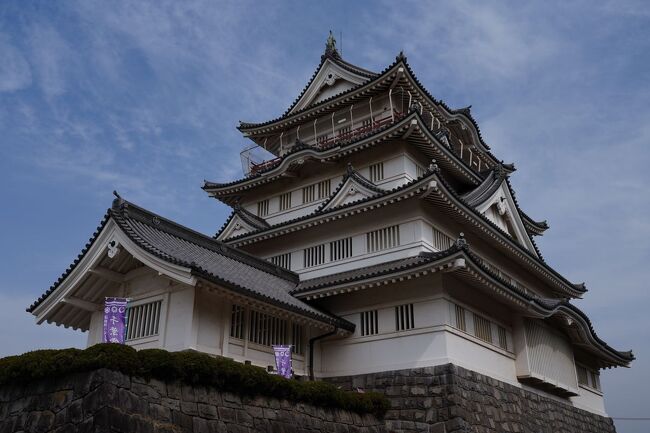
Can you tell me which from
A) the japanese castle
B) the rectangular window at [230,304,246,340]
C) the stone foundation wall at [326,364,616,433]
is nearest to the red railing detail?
the japanese castle

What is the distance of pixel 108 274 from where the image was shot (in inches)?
703

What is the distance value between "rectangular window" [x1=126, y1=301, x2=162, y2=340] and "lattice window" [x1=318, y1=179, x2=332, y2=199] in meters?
11.3

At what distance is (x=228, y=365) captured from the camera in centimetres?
1287

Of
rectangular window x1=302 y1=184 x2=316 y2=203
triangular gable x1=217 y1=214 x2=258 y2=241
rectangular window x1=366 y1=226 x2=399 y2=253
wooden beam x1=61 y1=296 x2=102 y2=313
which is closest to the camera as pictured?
wooden beam x1=61 y1=296 x2=102 y2=313

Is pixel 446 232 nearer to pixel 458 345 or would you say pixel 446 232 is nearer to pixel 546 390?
pixel 458 345

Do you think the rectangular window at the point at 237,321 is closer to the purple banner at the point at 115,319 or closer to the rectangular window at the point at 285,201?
the purple banner at the point at 115,319

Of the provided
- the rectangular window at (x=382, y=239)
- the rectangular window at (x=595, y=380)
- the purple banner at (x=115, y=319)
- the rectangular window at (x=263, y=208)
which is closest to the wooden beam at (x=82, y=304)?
the purple banner at (x=115, y=319)

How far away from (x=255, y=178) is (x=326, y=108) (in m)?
4.95

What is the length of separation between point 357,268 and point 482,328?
4888 mm

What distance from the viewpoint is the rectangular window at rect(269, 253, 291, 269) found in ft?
80.0

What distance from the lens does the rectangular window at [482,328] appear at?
19797 mm

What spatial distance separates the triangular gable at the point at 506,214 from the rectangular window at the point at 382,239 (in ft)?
17.3

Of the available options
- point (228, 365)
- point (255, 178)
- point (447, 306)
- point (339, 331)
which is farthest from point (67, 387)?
point (255, 178)

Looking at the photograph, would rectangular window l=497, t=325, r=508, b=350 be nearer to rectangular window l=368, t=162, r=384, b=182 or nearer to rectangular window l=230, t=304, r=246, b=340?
rectangular window l=368, t=162, r=384, b=182
